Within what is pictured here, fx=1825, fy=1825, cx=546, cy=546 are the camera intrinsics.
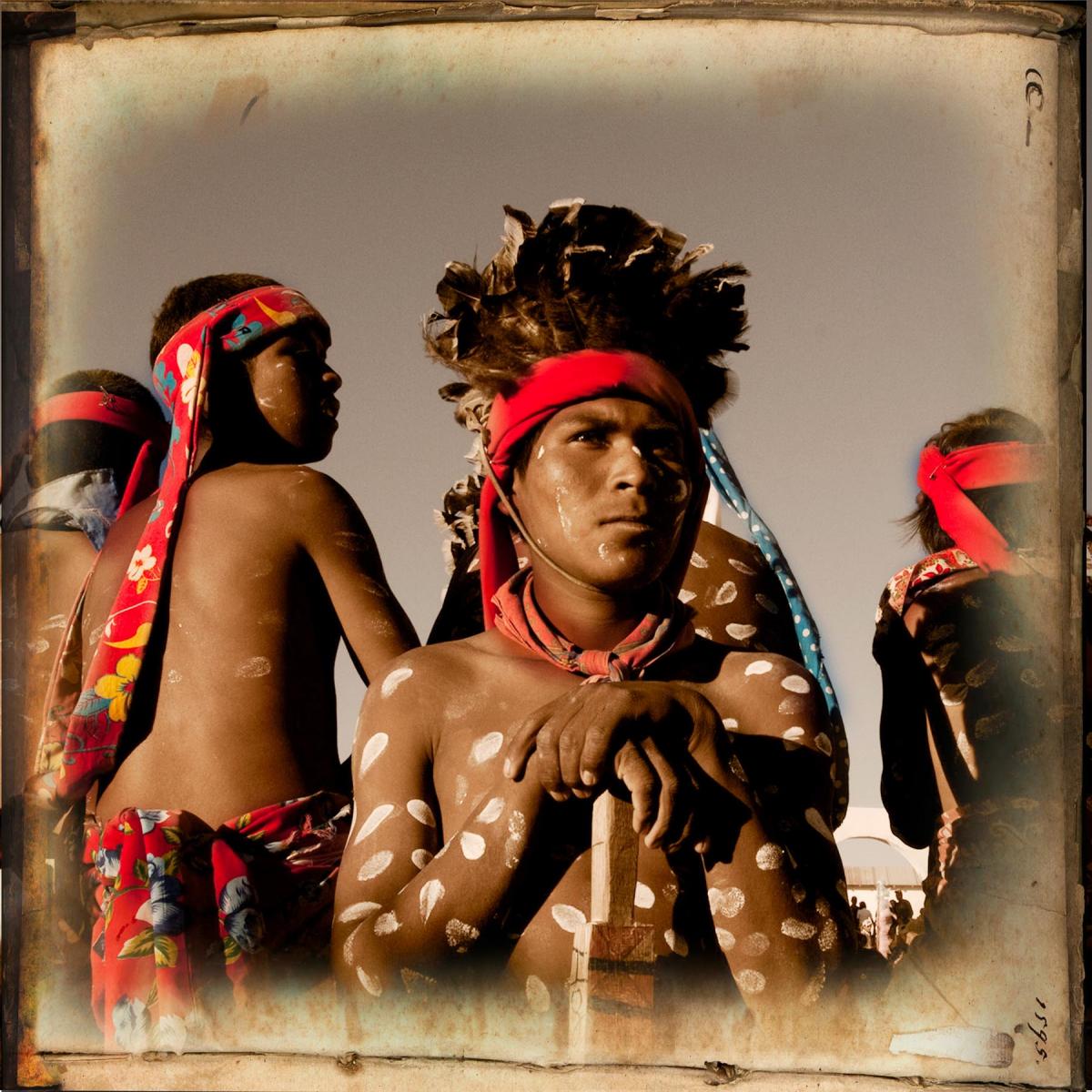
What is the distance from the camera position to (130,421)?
14.6 ft

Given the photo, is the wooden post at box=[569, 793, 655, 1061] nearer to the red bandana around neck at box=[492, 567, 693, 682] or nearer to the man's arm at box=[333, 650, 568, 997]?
the man's arm at box=[333, 650, 568, 997]

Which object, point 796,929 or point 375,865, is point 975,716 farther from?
point 375,865

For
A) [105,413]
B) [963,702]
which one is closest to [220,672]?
[105,413]

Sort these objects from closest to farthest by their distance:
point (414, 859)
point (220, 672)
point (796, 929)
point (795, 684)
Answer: point (796, 929), point (414, 859), point (795, 684), point (220, 672)

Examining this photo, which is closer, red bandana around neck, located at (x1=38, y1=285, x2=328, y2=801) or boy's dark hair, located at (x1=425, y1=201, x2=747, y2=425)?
boy's dark hair, located at (x1=425, y1=201, x2=747, y2=425)

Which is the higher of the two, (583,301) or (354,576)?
(583,301)

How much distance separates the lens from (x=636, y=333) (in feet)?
11.7

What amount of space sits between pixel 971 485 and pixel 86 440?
6.85 ft

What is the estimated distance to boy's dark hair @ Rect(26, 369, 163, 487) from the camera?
4.04 m

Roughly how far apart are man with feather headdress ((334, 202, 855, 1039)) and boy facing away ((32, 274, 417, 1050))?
13.9 inches

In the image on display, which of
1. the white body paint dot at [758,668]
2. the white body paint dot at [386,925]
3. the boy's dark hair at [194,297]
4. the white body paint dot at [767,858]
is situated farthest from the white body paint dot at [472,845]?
the boy's dark hair at [194,297]

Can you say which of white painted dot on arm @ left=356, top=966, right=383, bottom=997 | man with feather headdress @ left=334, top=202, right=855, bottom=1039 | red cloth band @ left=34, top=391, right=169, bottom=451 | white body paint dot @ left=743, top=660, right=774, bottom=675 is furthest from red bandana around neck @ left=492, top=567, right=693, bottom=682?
red cloth band @ left=34, top=391, right=169, bottom=451

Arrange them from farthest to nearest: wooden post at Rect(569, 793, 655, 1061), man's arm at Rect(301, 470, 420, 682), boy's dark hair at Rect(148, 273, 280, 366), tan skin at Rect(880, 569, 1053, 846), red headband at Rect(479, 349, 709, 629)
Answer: boy's dark hair at Rect(148, 273, 280, 366) < man's arm at Rect(301, 470, 420, 682) < tan skin at Rect(880, 569, 1053, 846) < red headband at Rect(479, 349, 709, 629) < wooden post at Rect(569, 793, 655, 1061)

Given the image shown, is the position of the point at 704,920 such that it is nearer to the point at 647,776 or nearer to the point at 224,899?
the point at 647,776
